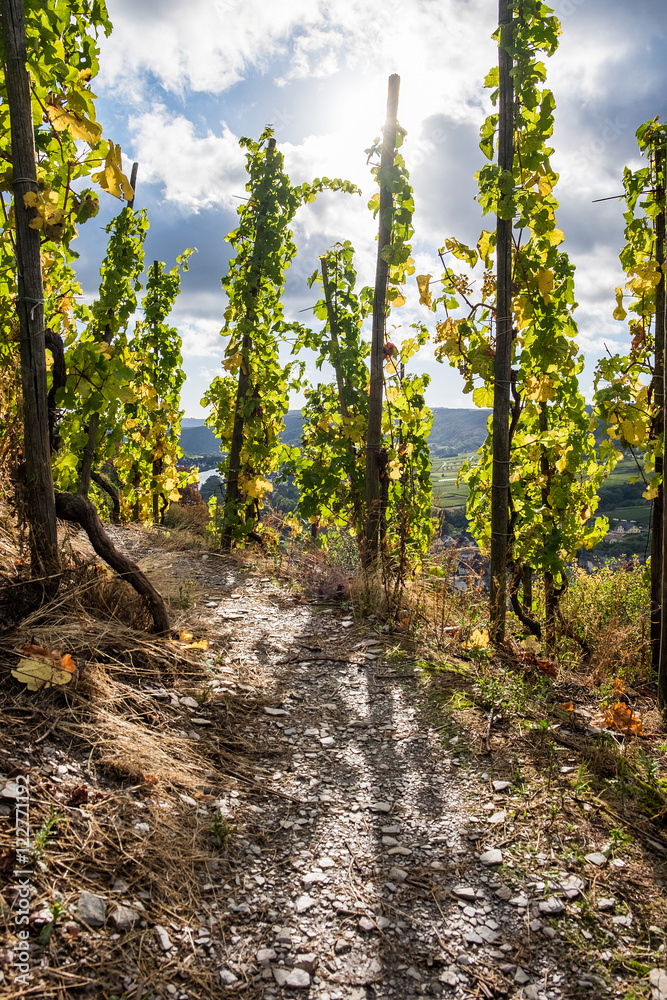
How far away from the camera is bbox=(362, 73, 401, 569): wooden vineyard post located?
4.97 meters

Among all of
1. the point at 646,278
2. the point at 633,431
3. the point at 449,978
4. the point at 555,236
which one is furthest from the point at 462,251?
the point at 449,978

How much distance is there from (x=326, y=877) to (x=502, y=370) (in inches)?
130

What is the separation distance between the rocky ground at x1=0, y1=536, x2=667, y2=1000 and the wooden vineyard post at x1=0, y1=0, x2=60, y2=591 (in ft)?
3.02

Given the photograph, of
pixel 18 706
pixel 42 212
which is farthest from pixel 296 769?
pixel 42 212

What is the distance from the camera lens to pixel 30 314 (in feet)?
9.04

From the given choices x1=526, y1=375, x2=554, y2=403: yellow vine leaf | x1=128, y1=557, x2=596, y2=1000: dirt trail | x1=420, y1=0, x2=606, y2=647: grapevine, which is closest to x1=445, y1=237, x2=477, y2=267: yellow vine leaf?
x1=420, y1=0, x2=606, y2=647: grapevine

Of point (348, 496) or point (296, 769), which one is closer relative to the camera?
point (296, 769)

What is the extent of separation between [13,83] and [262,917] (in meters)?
3.64

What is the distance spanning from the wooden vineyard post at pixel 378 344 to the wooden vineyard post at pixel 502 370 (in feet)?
3.93

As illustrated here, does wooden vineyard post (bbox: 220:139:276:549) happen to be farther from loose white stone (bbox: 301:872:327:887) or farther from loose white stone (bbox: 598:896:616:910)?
loose white stone (bbox: 598:896:616:910)

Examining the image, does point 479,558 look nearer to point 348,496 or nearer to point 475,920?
point 348,496

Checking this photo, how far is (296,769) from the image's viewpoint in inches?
108

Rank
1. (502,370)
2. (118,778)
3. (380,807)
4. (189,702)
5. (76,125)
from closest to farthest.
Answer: (118,778), (380,807), (76,125), (189,702), (502,370)

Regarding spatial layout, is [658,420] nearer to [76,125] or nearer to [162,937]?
[76,125]
